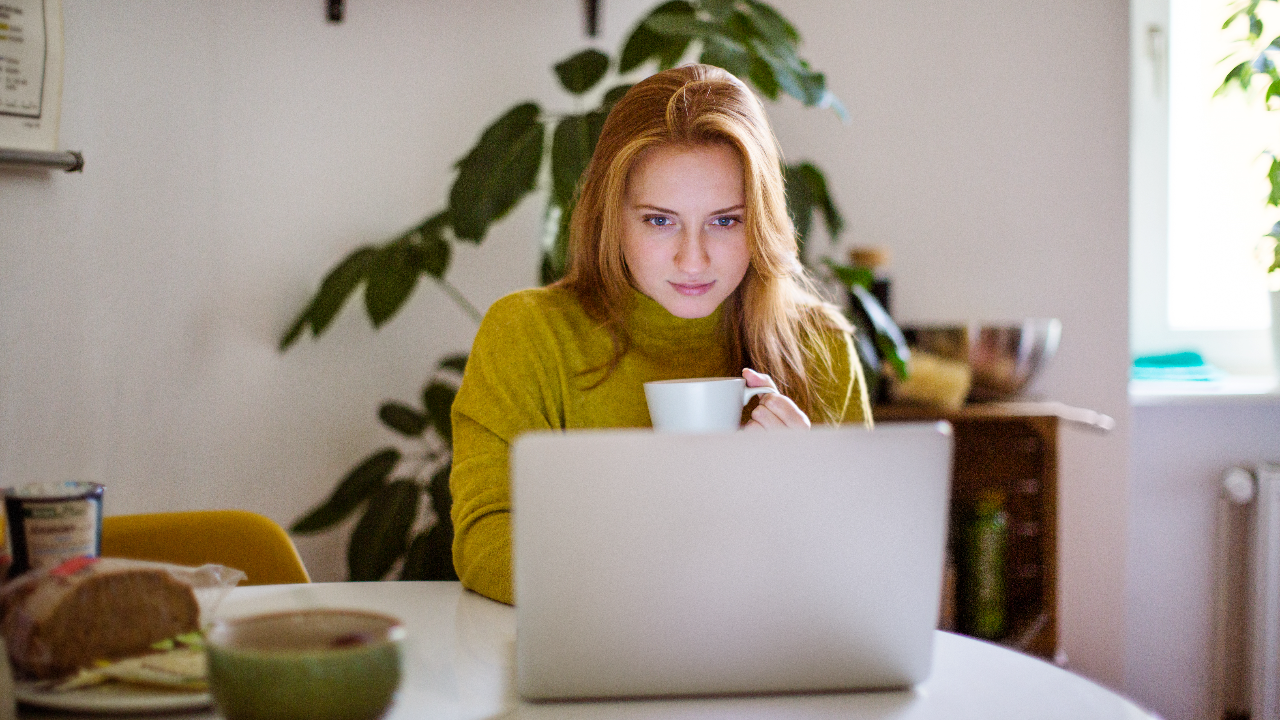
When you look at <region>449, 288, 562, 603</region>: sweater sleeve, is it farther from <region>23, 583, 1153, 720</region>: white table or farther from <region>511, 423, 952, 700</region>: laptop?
<region>511, 423, 952, 700</region>: laptop

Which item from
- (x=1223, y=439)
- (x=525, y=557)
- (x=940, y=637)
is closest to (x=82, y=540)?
(x=525, y=557)

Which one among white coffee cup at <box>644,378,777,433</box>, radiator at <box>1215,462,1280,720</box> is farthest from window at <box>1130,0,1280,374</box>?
white coffee cup at <box>644,378,777,433</box>

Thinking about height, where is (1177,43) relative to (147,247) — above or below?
above

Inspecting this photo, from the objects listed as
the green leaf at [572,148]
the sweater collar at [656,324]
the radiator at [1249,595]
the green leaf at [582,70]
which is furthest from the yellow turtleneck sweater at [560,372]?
the radiator at [1249,595]

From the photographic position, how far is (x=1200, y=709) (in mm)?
2195

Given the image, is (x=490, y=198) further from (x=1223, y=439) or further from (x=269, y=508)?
(x=1223, y=439)

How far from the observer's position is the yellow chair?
1.07 m

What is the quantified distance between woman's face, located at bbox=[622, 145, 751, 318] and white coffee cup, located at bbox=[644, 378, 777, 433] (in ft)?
1.28

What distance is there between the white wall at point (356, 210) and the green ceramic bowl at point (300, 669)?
1269 millimetres

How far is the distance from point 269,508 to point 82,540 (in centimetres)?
117

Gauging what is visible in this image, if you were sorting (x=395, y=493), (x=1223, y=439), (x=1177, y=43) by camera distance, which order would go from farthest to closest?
1. (x=1177, y=43)
2. (x=1223, y=439)
3. (x=395, y=493)

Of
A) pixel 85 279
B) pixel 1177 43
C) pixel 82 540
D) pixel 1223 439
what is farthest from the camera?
pixel 1177 43

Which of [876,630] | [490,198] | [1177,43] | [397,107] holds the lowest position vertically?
→ [876,630]

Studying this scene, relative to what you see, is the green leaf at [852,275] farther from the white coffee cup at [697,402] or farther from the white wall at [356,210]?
the white coffee cup at [697,402]
